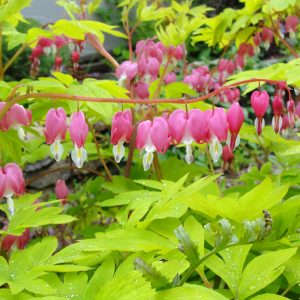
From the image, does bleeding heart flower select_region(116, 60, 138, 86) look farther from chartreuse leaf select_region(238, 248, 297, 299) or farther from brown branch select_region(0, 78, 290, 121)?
chartreuse leaf select_region(238, 248, 297, 299)

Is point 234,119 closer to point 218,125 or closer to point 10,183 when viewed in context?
point 218,125

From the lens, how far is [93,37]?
7.56ft

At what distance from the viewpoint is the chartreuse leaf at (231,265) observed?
1.12m

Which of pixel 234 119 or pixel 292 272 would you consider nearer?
pixel 292 272

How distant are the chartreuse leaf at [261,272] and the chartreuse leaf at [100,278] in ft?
0.90

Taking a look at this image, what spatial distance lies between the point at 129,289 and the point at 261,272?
0.94 ft

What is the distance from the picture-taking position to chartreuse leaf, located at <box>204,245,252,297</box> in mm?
1124

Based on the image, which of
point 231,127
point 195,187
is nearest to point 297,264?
point 195,187

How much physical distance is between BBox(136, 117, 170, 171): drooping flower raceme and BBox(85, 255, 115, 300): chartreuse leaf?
13.6 inches

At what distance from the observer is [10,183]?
1.53 metres

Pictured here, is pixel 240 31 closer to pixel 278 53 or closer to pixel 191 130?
pixel 191 130

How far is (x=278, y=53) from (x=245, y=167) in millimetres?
4093

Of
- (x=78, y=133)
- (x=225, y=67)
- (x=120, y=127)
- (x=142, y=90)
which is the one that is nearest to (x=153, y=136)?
(x=120, y=127)

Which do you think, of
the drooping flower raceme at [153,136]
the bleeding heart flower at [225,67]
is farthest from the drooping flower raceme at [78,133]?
the bleeding heart flower at [225,67]
